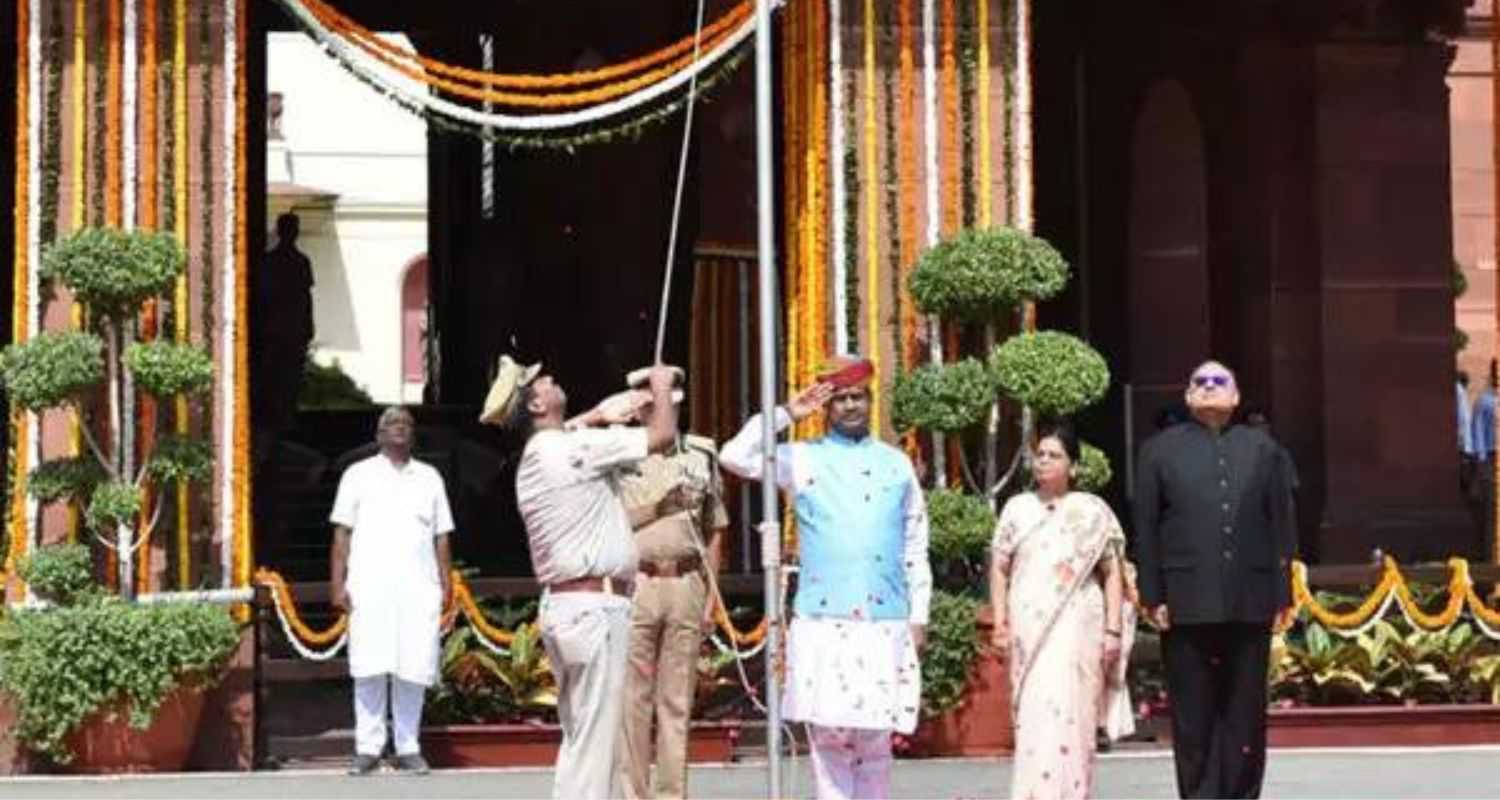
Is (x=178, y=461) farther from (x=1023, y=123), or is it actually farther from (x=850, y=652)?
(x=850, y=652)

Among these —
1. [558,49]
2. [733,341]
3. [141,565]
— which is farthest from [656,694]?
[558,49]

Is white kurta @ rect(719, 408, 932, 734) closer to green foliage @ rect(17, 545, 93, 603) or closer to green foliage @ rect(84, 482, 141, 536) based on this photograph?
green foliage @ rect(84, 482, 141, 536)

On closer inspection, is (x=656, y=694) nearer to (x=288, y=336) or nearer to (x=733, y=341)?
(x=733, y=341)

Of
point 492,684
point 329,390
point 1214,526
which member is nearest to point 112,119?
point 492,684

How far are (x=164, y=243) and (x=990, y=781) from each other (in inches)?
190

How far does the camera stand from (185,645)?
15.9 metres

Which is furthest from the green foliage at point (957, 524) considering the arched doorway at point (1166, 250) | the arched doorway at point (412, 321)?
the arched doorway at point (412, 321)

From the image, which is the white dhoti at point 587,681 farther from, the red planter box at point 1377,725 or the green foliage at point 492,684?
the red planter box at point 1377,725

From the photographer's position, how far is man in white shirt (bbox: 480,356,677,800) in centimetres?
1224

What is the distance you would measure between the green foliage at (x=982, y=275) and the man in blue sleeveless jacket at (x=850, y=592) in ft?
13.2

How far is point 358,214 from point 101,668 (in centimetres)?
4030

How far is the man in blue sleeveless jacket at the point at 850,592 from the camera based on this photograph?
12.2 meters

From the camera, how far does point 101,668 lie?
52.1ft

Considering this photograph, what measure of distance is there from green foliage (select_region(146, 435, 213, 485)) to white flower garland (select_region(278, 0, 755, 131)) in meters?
2.19
